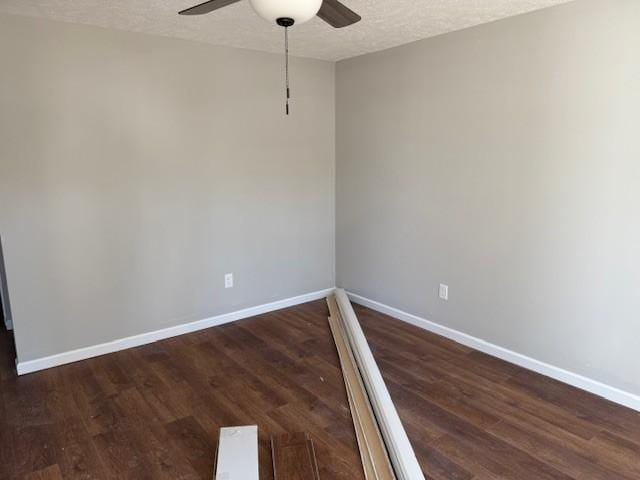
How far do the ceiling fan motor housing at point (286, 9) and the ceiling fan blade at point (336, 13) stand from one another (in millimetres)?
237

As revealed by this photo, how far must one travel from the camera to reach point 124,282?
3293 millimetres

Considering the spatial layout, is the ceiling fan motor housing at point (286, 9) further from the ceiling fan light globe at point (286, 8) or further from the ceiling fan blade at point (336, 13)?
the ceiling fan blade at point (336, 13)

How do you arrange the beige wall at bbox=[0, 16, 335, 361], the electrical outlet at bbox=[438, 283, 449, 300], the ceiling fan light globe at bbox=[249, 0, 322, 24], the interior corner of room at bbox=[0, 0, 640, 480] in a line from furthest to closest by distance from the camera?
the electrical outlet at bbox=[438, 283, 449, 300] < the beige wall at bbox=[0, 16, 335, 361] < the interior corner of room at bbox=[0, 0, 640, 480] < the ceiling fan light globe at bbox=[249, 0, 322, 24]

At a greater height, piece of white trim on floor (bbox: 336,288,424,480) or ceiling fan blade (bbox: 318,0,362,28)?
ceiling fan blade (bbox: 318,0,362,28)

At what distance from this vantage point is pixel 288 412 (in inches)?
99.7

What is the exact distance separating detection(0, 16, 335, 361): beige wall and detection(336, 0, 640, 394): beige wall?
714 mm

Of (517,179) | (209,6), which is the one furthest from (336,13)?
(517,179)

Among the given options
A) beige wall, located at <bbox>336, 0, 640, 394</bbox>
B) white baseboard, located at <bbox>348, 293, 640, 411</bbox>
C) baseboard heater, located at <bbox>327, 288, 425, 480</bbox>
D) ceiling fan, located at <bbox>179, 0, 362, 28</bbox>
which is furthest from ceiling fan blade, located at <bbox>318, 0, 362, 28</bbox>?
white baseboard, located at <bbox>348, 293, 640, 411</bbox>

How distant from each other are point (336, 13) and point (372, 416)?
195 centimetres

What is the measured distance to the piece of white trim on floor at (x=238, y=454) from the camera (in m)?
1.92

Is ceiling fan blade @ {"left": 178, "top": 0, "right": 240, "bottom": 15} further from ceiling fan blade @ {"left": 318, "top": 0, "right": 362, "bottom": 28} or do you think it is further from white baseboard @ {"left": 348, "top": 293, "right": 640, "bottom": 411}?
white baseboard @ {"left": 348, "top": 293, "right": 640, "bottom": 411}

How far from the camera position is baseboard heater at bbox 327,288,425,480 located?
78.7 inches

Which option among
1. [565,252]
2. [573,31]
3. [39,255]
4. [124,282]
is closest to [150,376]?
[124,282]

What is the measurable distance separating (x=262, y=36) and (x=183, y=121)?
84 centimetres
